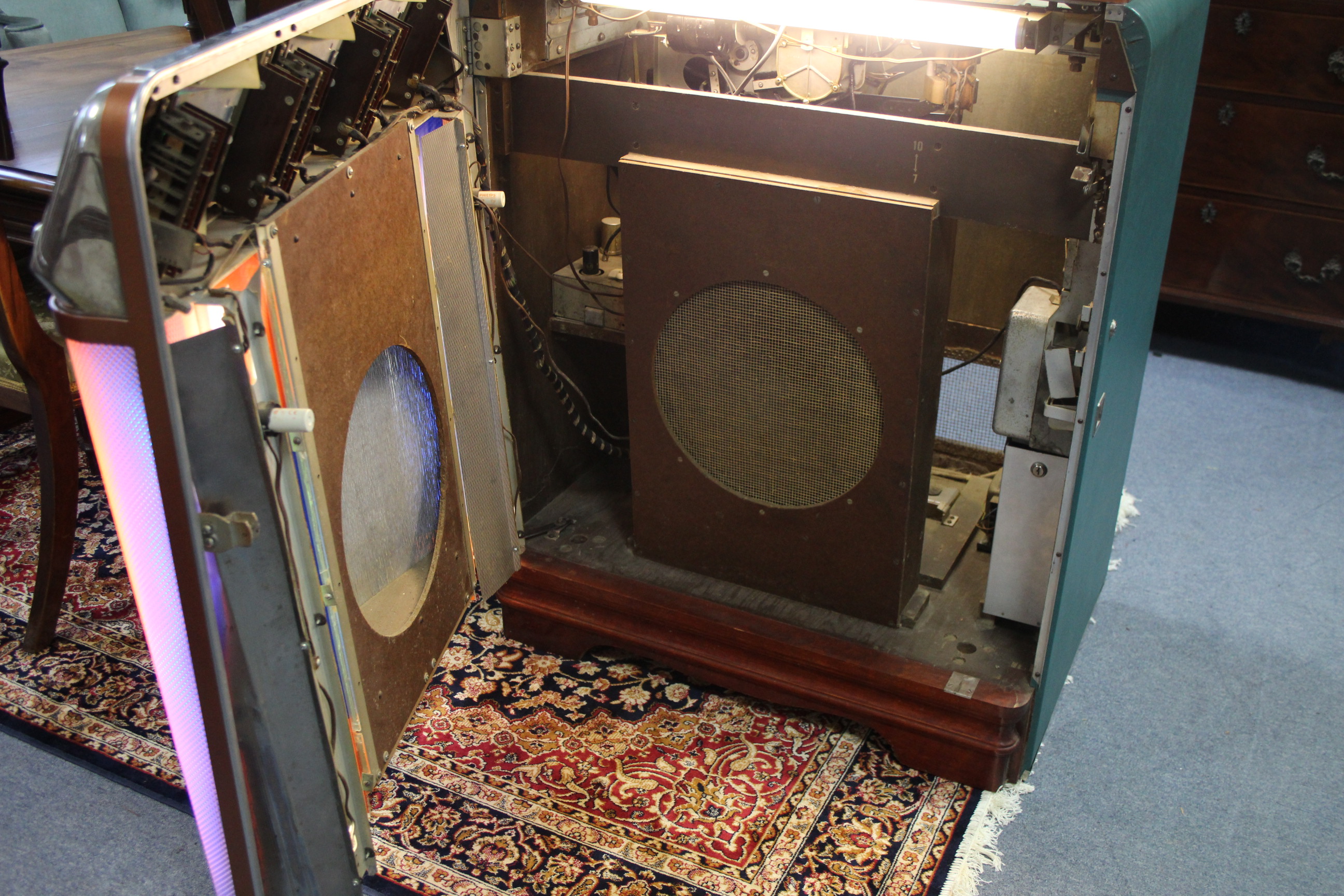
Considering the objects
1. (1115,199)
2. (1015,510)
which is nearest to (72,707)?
(1015,510)

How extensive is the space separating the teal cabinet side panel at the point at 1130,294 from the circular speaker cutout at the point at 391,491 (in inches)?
35.0

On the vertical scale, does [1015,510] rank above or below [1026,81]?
below

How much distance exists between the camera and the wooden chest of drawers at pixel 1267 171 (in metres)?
2.73

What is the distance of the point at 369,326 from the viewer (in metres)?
1.35

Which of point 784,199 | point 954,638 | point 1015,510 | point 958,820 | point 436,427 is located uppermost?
point 784,199

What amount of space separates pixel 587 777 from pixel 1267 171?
2.23 meters

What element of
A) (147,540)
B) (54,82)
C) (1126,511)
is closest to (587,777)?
(147,540)

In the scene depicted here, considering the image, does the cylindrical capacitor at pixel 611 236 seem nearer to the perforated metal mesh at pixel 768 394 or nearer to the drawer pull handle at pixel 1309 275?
the perforated metal mesh at pixel 768 394

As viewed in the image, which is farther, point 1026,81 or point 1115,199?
point 1026,81

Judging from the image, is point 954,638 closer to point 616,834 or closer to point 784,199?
point 616,834

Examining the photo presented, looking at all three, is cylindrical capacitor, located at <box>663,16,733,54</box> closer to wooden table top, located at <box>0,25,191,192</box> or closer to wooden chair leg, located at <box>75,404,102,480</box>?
wooden table top, located at <box>0,25,191,192</box>

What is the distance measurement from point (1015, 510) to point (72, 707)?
1618mm

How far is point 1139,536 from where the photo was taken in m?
2.46

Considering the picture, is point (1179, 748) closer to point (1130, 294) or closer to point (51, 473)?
point (1130, 294)
